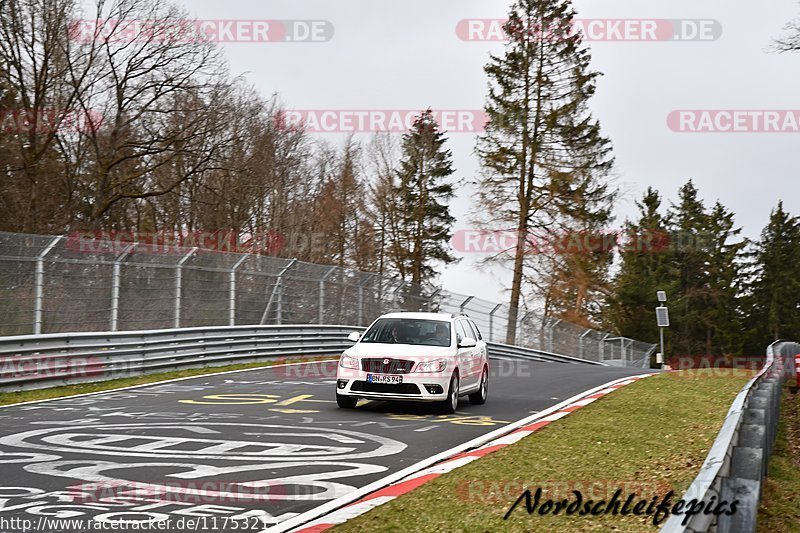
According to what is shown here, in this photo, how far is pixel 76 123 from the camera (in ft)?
109

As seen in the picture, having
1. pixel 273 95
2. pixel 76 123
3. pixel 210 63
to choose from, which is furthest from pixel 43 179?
pixel 273 95

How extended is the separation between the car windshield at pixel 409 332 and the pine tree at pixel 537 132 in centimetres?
2815

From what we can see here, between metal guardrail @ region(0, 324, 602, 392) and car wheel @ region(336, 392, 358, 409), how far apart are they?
18.3 feet

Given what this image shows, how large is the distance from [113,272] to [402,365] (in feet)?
26.3

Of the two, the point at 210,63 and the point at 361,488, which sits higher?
the point at 210,63

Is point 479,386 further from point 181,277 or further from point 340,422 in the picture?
point 181,277

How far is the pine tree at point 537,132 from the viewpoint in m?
43.6

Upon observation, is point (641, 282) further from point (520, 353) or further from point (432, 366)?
point (432, 366)

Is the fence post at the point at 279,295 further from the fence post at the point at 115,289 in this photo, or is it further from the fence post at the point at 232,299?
the fence post at the point at 115,289

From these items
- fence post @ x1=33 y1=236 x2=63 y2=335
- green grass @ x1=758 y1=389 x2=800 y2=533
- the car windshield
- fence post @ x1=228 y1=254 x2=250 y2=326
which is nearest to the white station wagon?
the car windshield

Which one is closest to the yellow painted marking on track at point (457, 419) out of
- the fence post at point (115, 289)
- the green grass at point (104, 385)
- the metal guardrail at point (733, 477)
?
the metal guardrail at point (733, 477)

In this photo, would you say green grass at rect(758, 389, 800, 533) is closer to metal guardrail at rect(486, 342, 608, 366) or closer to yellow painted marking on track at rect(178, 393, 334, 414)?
yellow painted marking on track at rect(178, 393, 334, 414)

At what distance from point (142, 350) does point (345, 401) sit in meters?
7.06

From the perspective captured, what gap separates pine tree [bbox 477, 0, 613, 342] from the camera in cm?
4359
